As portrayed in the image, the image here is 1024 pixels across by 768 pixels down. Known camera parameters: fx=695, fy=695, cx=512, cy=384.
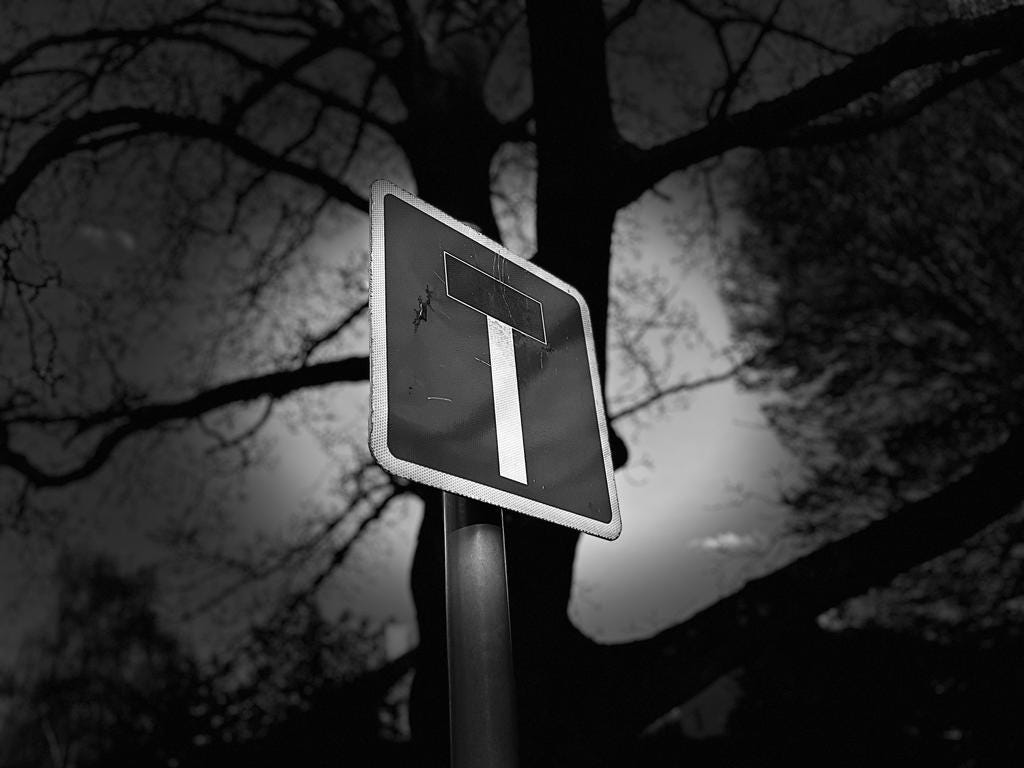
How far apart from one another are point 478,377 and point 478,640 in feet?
1.68

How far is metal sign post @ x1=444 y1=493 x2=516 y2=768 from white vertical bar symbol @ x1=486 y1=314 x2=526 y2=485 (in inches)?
4.2

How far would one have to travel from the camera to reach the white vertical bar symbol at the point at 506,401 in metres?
1.39

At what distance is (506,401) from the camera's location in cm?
147

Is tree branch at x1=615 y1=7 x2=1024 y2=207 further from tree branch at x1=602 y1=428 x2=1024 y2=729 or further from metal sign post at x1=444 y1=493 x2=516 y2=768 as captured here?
metal sign post at x1=444 y1=493 x2=516 y2=768

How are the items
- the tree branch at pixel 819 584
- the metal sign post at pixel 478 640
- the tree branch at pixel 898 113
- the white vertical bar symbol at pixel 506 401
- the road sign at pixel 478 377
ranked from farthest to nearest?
the tree branch at pixel 898 113 → the tree branch at pixel 819 584 → the white vertical bar symbol at pixel 506 401 → the road sign at pixel 478 377 → the metal sign post at pixel 478 640

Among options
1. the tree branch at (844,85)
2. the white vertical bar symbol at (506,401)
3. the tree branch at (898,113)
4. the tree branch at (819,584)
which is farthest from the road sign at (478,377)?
the tree branch at (898,113)

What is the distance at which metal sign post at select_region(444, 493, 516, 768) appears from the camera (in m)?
1.10

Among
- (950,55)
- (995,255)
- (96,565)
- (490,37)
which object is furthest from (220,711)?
(96,565)

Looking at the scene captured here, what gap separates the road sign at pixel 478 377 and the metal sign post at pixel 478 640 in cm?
7

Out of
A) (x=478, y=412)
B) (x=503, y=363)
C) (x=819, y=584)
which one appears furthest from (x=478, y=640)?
(x=819, y=584)

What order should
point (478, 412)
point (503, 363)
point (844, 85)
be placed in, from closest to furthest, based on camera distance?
point (478, 412) → point (503, 363) → point (844, 85)

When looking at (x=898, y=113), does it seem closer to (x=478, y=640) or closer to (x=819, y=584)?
(x=819, y=584)

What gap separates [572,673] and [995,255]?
7950mm

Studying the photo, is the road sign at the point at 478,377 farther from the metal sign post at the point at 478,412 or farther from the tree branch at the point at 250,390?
the tree branch at the point at 250,390
